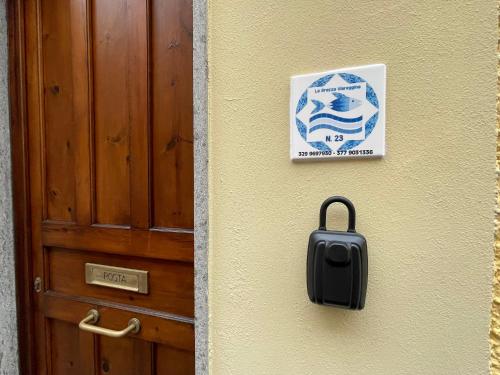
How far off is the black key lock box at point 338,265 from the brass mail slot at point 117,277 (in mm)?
664

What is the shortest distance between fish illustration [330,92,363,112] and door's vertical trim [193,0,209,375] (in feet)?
1.06

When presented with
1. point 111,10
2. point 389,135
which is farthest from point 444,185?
point 111,10

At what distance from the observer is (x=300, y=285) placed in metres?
0.70

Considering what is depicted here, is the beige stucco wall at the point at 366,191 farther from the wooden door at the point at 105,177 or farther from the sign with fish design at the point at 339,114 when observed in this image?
the wooden door at the point at 105,177

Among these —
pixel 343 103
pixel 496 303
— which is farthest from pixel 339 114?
pixel 496 303

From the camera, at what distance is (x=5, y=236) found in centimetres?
124

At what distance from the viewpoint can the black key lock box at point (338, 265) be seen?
61cm

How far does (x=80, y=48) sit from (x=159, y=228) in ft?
2.44

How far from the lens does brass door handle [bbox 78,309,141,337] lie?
1029mm

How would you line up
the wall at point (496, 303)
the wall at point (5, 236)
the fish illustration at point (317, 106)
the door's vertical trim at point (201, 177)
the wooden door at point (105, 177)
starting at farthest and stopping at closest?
the wall at point (5, 236) → the wooden door at point (105, 177) → the door's vertical trim at point (201, 177) → the fish illustration at point (317, 106) → the wall at point (496, 303)

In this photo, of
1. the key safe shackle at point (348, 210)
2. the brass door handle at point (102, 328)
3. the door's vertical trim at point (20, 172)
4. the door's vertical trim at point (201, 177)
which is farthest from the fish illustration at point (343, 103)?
the door's vertical trim at point (20, 172)

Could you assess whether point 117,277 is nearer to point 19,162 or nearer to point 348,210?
point 19,162

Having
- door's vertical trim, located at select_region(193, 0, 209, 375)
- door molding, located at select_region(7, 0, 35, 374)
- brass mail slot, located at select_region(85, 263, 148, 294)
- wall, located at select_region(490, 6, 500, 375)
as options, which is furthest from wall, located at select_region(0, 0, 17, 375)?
wall, located at select_region(490, 6, 500, 375)

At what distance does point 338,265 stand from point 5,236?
134 centimetres
